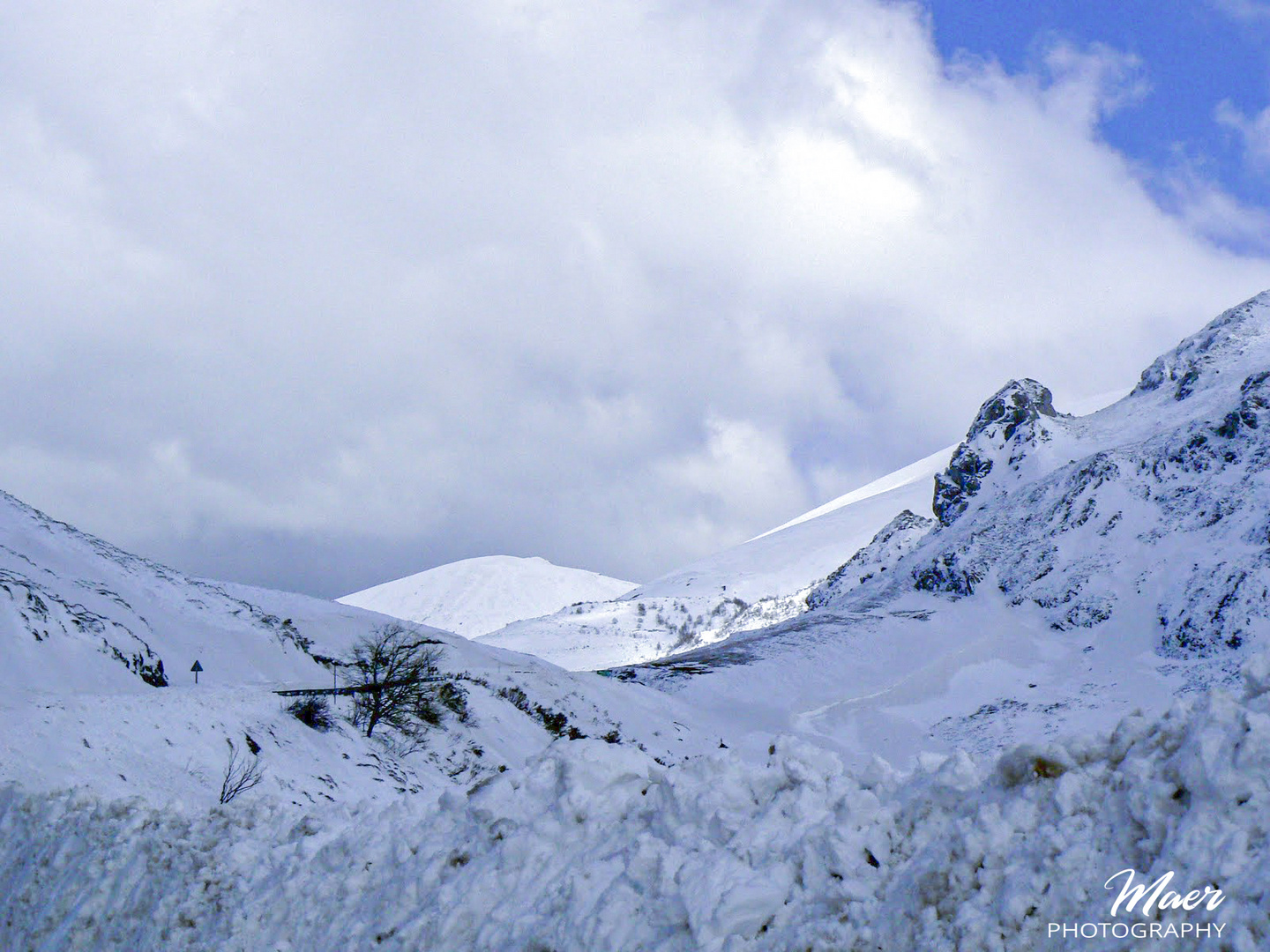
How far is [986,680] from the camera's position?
87375 mm

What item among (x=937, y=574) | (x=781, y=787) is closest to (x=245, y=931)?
(x=781, y=787)

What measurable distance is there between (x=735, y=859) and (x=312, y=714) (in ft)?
76.4

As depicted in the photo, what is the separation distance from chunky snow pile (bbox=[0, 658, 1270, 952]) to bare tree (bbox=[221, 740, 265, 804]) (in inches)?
296

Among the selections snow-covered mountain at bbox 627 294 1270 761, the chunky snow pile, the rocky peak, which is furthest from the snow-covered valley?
the rocky peak

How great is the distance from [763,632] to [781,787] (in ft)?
339

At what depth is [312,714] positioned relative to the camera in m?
28.1

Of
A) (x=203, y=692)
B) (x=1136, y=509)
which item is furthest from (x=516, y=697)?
(x=1136, y=509)

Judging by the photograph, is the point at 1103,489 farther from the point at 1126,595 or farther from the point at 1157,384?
the point at 1157,384

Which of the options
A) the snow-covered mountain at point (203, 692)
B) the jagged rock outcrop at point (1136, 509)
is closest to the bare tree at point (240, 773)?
the snow-covered mountain at point (203, 692)

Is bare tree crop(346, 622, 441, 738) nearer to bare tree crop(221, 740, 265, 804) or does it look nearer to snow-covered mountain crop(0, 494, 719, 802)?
snow-covered mountain crop(0, 494, 719, 802)

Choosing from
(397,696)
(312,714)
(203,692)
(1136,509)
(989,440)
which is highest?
(989,440)

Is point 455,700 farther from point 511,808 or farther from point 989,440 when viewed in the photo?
point 989,440

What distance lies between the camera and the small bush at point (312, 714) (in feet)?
91.0

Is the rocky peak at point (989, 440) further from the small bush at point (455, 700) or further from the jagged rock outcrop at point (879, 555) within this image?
the small bush at point (455, 700)
